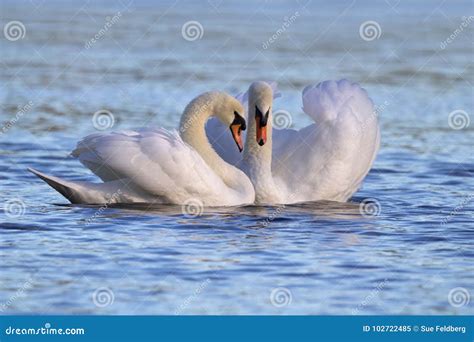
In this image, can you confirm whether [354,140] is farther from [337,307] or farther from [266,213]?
[337,307]

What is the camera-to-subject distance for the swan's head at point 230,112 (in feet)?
44.4

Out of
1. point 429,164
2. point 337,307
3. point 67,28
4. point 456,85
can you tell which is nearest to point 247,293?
point 337,307

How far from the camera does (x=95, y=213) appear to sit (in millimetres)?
12398

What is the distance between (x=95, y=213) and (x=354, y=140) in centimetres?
301

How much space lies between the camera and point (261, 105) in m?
13.5
